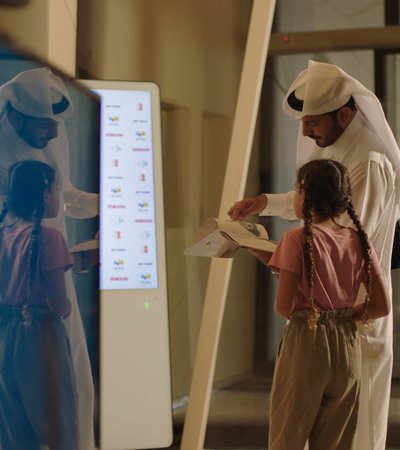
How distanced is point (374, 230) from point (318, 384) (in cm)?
50

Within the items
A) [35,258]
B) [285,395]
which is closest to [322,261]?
[285,395]

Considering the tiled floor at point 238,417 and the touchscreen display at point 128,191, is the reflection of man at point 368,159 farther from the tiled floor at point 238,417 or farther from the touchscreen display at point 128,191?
the tiled floor at point 238,417

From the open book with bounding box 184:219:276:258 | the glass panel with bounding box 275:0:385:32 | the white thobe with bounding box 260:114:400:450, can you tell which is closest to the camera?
the open book with bounding box 184:219:276:258

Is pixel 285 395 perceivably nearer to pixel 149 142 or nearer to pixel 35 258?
pixel 35 258

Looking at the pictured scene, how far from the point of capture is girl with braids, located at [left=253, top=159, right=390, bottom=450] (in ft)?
5.55

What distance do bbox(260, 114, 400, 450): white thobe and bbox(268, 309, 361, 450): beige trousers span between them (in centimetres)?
28

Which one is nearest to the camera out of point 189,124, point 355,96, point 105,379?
point 355,96

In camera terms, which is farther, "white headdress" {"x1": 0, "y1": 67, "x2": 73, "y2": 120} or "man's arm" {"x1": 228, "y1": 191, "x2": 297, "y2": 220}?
"man's arm" {"x1": 228, "y1": 191, "x2": 297, "y2": 220}

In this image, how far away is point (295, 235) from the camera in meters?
1.70

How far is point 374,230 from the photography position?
2002mm

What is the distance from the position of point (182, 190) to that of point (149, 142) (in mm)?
589

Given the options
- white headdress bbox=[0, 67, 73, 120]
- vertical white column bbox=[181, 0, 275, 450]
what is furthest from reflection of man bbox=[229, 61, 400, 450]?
white headdress bbox=[0, 67, 73, 120]

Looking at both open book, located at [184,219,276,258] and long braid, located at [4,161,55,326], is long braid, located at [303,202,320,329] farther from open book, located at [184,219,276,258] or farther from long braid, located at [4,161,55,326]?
long braid, located at [4,161,55,326]

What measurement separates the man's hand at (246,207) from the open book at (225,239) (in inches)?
6.3
